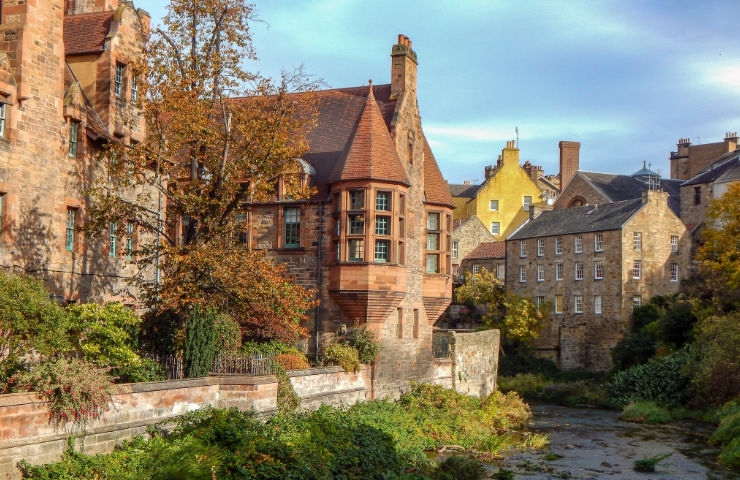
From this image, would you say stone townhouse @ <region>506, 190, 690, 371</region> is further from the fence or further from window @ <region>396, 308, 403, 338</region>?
the fence

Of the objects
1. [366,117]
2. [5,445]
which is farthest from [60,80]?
[5,445]

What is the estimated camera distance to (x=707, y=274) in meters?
52.1

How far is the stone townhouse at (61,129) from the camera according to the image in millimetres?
22875

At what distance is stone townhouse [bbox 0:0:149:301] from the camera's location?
901 inches

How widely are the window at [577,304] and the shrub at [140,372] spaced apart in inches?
1666

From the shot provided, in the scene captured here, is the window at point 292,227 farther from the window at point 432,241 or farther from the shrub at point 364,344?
the window at point 432,241

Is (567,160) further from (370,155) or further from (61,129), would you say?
(61,129)

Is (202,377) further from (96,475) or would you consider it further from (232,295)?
(96,475)

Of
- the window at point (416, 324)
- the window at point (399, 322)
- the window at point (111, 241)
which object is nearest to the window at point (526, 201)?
the window at point (416, 324)

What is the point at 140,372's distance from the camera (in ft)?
66.6

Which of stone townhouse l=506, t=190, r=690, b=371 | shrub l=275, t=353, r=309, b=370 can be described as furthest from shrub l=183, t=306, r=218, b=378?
stone townhouse l=506, t=190, r=690, b=371

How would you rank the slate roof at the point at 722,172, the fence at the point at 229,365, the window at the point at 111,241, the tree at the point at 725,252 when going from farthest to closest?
the slate roof at the point at 722,172 → the tree at the point at 725,252 → the window at the point at 111,241 → the fence at the point at 229,365

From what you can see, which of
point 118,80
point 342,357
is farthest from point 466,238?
point 118,80

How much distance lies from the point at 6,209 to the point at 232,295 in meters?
6.65
